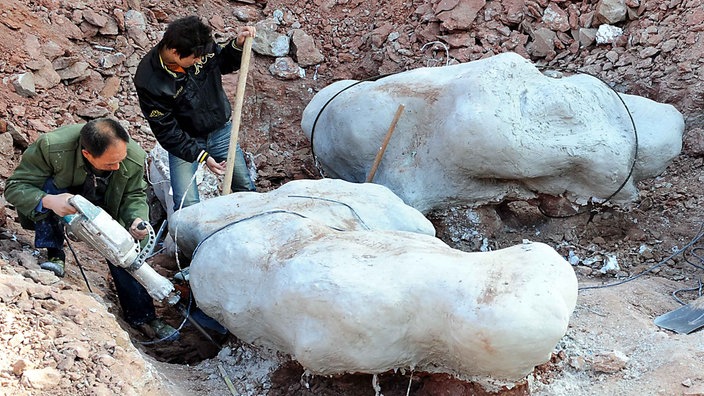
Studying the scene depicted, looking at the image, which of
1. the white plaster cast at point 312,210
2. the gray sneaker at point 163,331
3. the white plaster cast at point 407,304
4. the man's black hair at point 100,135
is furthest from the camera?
the gray sneaker at point 163,331

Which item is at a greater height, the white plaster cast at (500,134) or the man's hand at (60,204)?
the man's hand at (60,204)

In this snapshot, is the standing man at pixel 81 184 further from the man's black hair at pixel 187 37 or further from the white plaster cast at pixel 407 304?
the white plaster cast at pixel 407 304

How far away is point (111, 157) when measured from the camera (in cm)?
364

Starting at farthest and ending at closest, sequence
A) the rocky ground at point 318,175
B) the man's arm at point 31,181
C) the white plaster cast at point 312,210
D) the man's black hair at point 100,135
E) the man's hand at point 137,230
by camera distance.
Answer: the white plaster cast at point 312,210, the man's hand at point 137,230, the man's arm at point 31,181, the man's black hair at point 100,135, the rocky ground at point 318,175

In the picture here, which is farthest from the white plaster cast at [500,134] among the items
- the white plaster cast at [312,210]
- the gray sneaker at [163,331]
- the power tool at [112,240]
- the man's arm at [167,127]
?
the power tool at [112,240]

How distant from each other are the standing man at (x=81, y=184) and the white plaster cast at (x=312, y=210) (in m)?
0.29

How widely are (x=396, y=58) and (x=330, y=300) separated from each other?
370 centimetres

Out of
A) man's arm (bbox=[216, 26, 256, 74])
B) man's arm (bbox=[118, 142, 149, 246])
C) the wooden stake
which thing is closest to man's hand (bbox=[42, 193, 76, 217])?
man's arm (bbox=[118, 142, 149, 246])

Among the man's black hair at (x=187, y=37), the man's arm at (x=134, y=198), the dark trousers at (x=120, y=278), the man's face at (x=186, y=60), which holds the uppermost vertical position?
the man's black hair at (x=187, y=37)

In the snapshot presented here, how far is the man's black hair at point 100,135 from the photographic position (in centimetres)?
358

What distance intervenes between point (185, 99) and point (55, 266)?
118cm

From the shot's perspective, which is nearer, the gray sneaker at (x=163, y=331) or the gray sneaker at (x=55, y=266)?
the gray sneaker at (x=55, y=266)

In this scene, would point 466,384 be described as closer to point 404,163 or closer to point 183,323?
point 183,323

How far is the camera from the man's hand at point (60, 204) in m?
3.61
